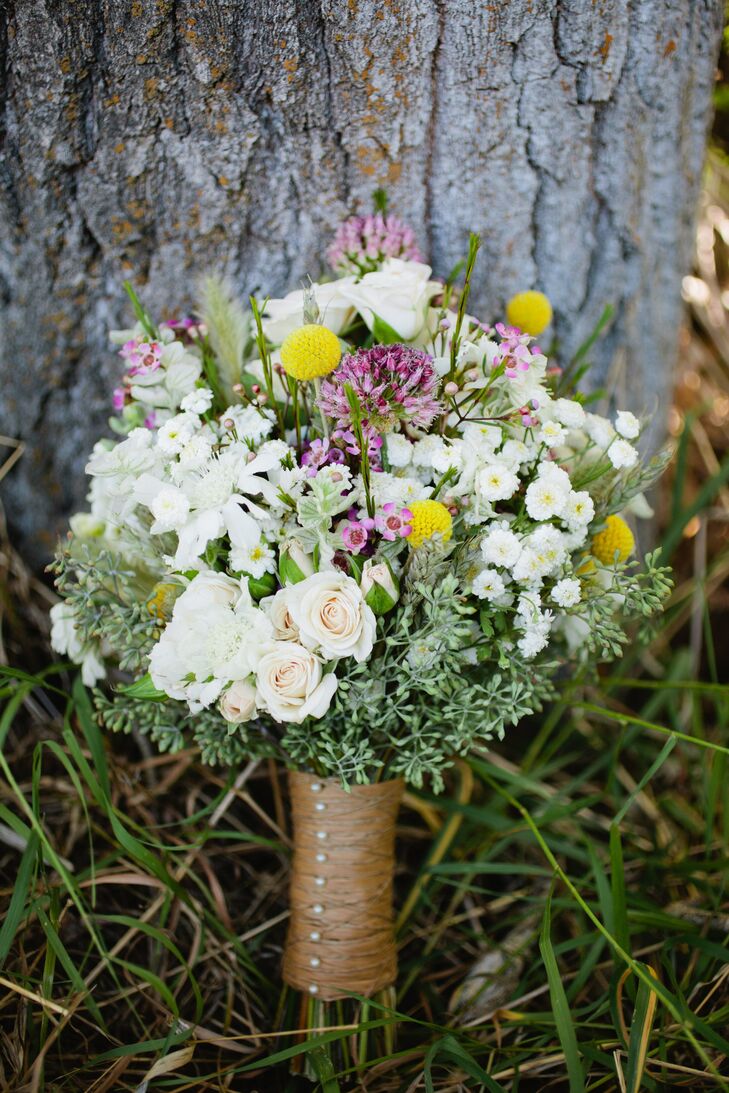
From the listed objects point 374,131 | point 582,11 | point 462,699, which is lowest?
point 462,699

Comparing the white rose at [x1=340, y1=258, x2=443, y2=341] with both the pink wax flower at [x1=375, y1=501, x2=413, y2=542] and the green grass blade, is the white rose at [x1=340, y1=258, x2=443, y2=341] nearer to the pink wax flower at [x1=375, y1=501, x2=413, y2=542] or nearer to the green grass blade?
the pink wax flower at [x1=375, y1=501, x2=413, y2=542]

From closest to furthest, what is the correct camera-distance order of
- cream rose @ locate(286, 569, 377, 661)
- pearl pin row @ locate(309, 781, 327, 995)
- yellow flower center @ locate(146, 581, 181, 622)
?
cream rose @ locate(286, 569, 377, 661)
yellow flower center @ locate(146, 581, 181, 622)
pearl pin row @ locate(309, 781, 327, 995)

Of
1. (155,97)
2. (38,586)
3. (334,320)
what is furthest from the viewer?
(38,586)

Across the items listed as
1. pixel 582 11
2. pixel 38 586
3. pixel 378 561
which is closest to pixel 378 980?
pixel 378 561

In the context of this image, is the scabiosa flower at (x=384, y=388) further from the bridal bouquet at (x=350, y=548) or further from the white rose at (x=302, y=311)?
the white rose at (x=302, y=311)

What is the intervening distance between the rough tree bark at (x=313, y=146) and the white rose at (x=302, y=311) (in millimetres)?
270

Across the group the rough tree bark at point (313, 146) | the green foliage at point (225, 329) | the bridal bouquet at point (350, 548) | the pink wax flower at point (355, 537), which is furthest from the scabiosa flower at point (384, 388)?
the rough tree bark at point (313, 146)

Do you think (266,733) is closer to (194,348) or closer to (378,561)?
(378,561)

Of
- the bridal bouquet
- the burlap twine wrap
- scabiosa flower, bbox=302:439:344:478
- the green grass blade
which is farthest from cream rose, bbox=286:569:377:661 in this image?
the green grass blade

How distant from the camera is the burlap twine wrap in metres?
1.15

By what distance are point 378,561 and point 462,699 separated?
194 millimetres

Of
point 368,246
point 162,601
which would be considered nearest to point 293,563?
point 162,601

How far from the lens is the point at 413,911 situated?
1382 mm

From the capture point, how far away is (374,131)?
124 cm
